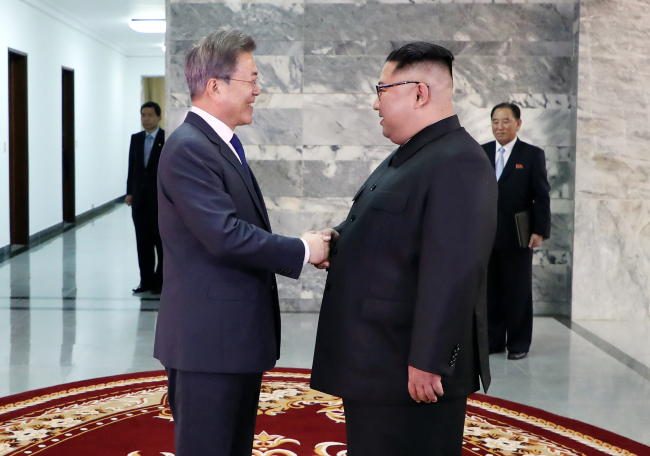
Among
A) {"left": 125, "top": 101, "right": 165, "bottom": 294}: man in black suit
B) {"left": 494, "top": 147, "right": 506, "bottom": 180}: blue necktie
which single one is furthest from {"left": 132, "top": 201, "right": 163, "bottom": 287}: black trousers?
{"left": 494, "top": 147, "right": 506, "bottom": 180}: blue necktie

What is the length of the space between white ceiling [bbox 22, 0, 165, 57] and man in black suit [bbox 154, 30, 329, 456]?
9.26m

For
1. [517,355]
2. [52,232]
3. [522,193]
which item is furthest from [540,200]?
[52,232]

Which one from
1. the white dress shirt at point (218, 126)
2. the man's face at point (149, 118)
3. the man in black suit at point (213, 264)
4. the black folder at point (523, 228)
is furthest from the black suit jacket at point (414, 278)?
the man's face at point (149, 118)

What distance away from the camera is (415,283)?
2.07 metres

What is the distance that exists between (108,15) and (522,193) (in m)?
9.71

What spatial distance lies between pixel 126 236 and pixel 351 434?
10493 millimetres

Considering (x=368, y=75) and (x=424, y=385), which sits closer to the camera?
(x=424, y=385)

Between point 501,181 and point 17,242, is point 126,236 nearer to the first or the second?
point 17,242

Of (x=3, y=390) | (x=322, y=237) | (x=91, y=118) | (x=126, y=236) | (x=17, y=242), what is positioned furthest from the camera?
(x=91, y=118)

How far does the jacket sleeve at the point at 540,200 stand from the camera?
5.18 metres

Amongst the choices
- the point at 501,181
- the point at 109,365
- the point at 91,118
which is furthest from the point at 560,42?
the point at 91,118

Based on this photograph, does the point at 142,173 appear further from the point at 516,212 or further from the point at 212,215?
the point at 212,215

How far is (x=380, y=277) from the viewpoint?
208 centimetres

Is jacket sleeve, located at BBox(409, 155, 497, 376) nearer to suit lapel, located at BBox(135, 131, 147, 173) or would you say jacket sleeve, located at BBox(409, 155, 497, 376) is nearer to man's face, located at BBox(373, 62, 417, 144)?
man's face, located at BBox(373, 62, 417, 144)
